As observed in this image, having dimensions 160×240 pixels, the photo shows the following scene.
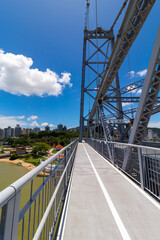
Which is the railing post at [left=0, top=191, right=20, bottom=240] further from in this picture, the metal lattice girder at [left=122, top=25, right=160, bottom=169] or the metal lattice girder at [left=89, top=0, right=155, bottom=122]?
the metal lattice girder at [left=89, top=0, right=155, bottom=122]

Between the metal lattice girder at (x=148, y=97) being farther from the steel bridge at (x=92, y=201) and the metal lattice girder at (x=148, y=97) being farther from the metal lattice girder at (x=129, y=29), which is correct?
the metal lattice girder at (x=129, y=29)

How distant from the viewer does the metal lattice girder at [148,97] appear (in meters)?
3.98

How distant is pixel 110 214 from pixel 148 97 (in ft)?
14.9

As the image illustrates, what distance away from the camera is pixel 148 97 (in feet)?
15.0

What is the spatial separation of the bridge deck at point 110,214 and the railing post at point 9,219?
4.64ft

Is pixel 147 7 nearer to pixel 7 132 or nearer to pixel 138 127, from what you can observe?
pixel 138 127

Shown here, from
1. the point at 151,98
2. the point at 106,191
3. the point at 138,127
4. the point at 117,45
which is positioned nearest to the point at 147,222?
the point at 106,191

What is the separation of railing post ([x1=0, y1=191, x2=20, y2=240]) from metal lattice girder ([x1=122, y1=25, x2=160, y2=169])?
16.0 feet

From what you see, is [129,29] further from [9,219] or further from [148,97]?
[9,219]

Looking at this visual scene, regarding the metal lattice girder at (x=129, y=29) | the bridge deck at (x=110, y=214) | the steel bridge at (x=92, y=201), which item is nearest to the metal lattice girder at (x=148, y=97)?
the steel bridge at (x=92, y=201)

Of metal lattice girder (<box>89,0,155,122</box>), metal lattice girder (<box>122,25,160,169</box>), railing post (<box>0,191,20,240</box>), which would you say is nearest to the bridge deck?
railing post (<box>0,191,20,240</box>)

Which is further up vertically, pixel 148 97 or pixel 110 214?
pixel 148 97

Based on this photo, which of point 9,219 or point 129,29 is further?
point 129,29

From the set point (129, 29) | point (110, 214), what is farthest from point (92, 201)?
point (129, 29)
